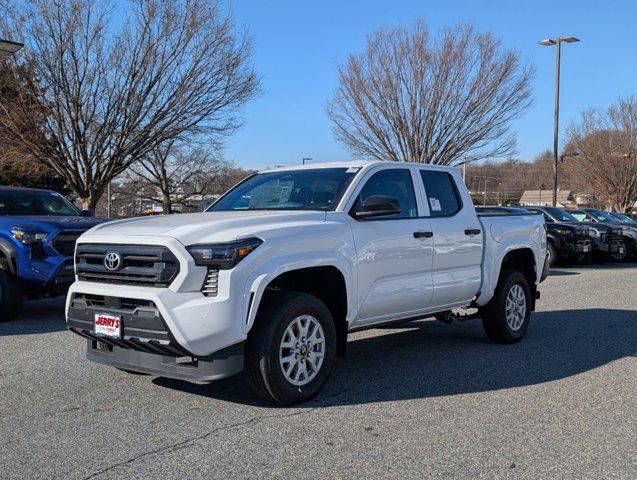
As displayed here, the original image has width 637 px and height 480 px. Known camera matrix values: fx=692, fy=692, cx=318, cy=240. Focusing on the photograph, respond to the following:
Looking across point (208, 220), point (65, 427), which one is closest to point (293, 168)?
point (208, 220)

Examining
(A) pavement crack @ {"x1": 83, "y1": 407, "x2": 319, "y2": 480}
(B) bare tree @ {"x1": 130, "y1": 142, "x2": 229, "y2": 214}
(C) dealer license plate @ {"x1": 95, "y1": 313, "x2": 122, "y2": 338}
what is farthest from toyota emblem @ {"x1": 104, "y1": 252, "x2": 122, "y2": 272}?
(B) bare tree @ {"x1": 130, "y1": 142, "x2": 229, "y2": 214}

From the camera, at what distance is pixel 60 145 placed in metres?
19.6

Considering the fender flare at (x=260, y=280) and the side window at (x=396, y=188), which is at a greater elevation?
the side window at (x=396, y=188)

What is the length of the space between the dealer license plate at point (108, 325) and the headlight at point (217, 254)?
745 millimetres

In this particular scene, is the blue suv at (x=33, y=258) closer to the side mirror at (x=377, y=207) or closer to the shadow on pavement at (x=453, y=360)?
the shadow on pavement at (x=453, y=360)

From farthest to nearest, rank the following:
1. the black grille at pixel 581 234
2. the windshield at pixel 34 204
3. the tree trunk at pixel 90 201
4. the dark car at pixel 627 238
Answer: the dark car at pixel 627 238 → the tree trunk at pixel 90 201 → the black grille at pixel 581 234 → the windshield at pixel 34 204

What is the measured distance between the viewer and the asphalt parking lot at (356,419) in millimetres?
3947

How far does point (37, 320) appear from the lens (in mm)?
9023

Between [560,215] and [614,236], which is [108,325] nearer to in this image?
[560,215]

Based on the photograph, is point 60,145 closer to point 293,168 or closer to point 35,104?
point 35,104

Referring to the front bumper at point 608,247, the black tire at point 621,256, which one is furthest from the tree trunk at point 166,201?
the front bumper at point 608,247

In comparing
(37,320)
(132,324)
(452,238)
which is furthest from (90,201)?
(132,324)

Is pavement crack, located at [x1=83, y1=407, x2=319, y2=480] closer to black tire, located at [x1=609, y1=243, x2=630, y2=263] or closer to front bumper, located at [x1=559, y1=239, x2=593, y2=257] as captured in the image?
front bumper, located at [x1=559, y1=239, x2=593, y2=257]

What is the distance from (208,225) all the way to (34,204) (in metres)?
6.19
